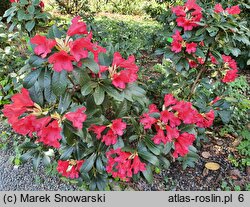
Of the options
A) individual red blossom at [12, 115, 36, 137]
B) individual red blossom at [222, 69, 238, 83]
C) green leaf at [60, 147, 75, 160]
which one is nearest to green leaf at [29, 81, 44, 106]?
individual red blossom at [12, 115, 36, 137]

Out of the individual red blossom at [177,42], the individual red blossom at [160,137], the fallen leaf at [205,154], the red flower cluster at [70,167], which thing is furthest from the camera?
the fallen leaf at [205,154]

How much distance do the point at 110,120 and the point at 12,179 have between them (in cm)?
114

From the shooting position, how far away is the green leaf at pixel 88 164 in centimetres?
199

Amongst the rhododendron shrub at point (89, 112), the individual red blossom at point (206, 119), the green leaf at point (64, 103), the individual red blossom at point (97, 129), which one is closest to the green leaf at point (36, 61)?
the rhododendron shrub at point (89, 112)

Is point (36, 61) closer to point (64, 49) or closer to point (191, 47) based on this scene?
point (64, 49)

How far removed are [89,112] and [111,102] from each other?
0.20m

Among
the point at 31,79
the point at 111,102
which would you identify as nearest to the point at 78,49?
Answer: the point at 31,79

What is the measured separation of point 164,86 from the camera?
2.75 meters

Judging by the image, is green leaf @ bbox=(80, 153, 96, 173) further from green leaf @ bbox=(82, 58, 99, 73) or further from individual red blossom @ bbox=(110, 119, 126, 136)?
green leaf @ bbox=(82, 58, 99, 73)

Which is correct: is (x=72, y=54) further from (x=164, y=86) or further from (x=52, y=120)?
(x=164, y=86)

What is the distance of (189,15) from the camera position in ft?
7.20

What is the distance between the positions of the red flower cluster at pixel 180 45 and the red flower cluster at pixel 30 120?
113 cm

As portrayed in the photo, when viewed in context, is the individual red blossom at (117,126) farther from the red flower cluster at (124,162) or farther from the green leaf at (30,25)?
the green leaf at (30,25)

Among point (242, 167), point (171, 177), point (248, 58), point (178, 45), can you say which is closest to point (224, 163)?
point (242, 167)
